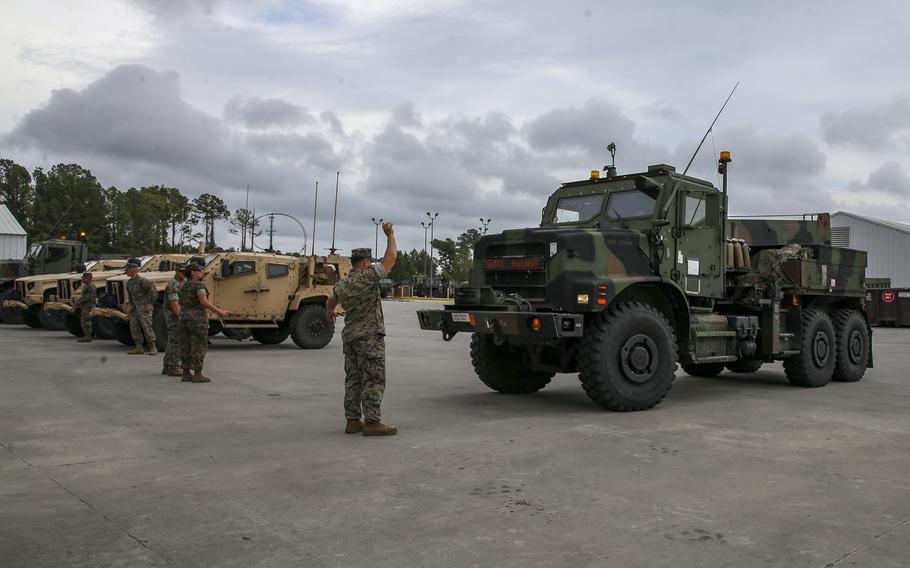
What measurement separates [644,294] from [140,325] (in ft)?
30.4

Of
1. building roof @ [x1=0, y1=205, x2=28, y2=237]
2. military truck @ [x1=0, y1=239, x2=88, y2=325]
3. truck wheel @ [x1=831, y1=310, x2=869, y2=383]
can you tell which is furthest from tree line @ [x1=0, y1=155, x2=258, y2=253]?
truck wheel @ [x1=831, y1=310, x2=869, y2=383]

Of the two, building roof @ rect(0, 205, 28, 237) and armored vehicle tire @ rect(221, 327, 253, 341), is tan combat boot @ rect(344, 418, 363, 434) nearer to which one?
armored vehicle tire @ rect(221, 327, 253, 341)

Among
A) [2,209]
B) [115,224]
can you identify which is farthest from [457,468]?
[115,224]

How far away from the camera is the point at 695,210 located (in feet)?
29.6

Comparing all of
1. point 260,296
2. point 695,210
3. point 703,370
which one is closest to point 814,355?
→ point 703,370

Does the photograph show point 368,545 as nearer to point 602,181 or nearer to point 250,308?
point 602,181

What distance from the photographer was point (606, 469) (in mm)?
5504

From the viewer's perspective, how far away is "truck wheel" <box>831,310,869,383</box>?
11039mm

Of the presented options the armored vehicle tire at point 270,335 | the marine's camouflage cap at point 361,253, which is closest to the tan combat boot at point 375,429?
the marine's camouflage cap at point 361,253

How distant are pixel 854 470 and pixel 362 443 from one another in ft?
11.7

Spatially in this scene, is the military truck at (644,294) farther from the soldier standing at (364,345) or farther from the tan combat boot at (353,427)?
the tan combat boot at (353,427)

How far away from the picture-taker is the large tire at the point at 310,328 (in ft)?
51.6

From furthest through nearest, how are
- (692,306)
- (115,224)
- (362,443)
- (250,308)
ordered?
(115,224)
(250,308)
(692,306)
(362,443)

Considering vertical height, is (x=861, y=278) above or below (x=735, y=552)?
above
